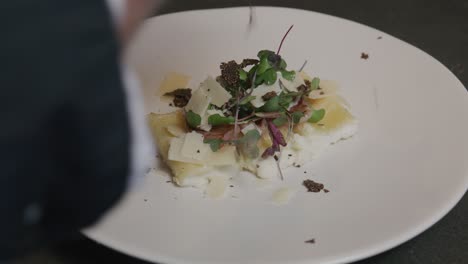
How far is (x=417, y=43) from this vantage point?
127cm

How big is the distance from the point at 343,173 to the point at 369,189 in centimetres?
5

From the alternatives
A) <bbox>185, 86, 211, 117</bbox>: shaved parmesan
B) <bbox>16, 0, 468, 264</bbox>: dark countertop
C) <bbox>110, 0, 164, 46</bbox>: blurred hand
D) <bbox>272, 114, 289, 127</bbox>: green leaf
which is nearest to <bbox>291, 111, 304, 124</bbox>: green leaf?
<bbox>272, 114, 289, 127</bbox>: green leaf

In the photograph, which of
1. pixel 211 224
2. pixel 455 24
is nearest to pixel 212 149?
pixel 211 224

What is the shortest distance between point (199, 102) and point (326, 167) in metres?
0.19

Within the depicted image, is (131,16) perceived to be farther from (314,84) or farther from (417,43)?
(417,43)

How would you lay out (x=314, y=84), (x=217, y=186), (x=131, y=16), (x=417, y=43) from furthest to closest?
(x=417, y=43) < (x=314, y=84) < (x=217, y=186) < (x=131, y=16)

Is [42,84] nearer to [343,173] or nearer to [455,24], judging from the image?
[343,173]

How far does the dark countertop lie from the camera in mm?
776

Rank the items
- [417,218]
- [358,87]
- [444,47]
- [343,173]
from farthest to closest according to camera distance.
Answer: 1. [444,47]
2. [358,87]
3. [343,173]
4. [417,218]

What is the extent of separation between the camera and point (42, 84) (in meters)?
0.35

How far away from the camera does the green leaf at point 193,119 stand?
0.87m

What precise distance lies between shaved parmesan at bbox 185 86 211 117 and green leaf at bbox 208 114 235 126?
0.01 m

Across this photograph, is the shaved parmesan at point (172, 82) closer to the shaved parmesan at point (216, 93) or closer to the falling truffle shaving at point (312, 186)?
the shaved parmesan at point (216, 93)

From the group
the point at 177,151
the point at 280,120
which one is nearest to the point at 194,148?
the point at 177,151
